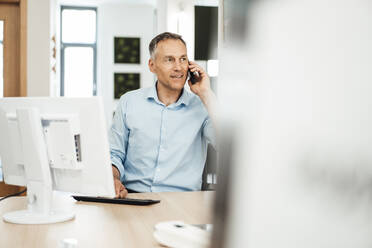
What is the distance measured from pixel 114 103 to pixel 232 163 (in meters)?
6.43

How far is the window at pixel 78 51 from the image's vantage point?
6.69 metres

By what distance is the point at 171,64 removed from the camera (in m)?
2.02

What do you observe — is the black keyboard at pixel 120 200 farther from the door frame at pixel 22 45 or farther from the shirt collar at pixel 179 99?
the door frame at pixel 22 45

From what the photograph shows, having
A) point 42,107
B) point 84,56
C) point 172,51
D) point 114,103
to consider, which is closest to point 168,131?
point 172,51

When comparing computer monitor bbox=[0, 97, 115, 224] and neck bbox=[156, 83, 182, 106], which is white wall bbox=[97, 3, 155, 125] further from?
computer monitor bbox=[0, 97, 115, 224]

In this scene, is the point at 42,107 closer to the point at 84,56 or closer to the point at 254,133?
the point at 254,133

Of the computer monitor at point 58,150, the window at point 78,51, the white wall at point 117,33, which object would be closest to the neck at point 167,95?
the computer monitor at point 58,150

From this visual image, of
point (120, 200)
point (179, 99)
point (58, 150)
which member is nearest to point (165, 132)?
point (179, 99)

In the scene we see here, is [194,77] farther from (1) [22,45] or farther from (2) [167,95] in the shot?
(1) [22,45]

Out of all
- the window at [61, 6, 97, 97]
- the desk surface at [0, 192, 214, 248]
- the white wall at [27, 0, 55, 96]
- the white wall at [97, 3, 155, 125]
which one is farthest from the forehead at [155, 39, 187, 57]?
the window at [61, 6, 97, 97]

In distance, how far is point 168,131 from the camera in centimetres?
192

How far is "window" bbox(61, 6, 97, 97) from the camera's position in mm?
6688

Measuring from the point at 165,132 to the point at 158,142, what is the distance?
5cm

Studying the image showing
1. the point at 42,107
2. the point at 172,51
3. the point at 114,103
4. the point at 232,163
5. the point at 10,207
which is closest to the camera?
the point at 232,163
